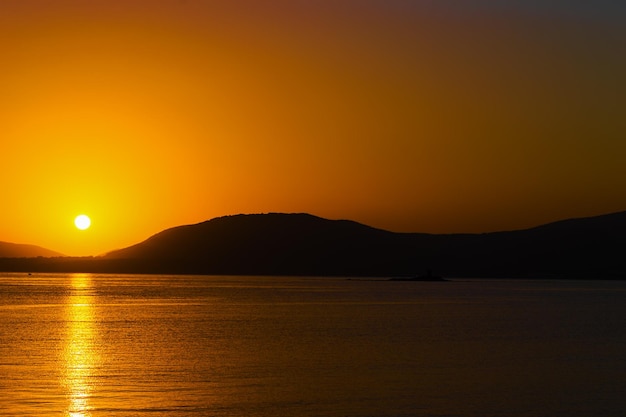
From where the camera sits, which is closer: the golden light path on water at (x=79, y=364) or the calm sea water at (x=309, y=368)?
the golden light path on water at (x=79, y=364)

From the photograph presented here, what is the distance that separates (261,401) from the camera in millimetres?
32188

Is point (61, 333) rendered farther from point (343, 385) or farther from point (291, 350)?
point (343, 385)

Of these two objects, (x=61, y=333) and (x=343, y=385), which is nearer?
(x=343, y=385)

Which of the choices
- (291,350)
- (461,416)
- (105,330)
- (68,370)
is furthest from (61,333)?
(461,416)

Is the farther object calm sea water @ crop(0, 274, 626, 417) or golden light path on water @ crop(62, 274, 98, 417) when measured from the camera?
Answer: calm sea water @ crop(0, 274, 626, 417)

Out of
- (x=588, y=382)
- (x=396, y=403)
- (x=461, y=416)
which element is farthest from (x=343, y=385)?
(x=588, y=382)

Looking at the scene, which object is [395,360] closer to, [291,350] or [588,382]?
[291,350]

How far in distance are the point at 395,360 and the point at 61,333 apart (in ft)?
86.1

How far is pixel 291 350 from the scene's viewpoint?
5097 centimetres

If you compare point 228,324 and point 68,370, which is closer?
point 68,370

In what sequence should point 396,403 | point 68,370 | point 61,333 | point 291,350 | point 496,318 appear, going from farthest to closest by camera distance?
point 496,318, point 61,333, point 291,350, point 68,370, point 396,403

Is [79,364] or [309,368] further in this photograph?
[79,364]

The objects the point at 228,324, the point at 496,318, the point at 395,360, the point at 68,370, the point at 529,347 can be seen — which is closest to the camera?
the point at 68,370

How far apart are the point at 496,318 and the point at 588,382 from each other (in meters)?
46.3
